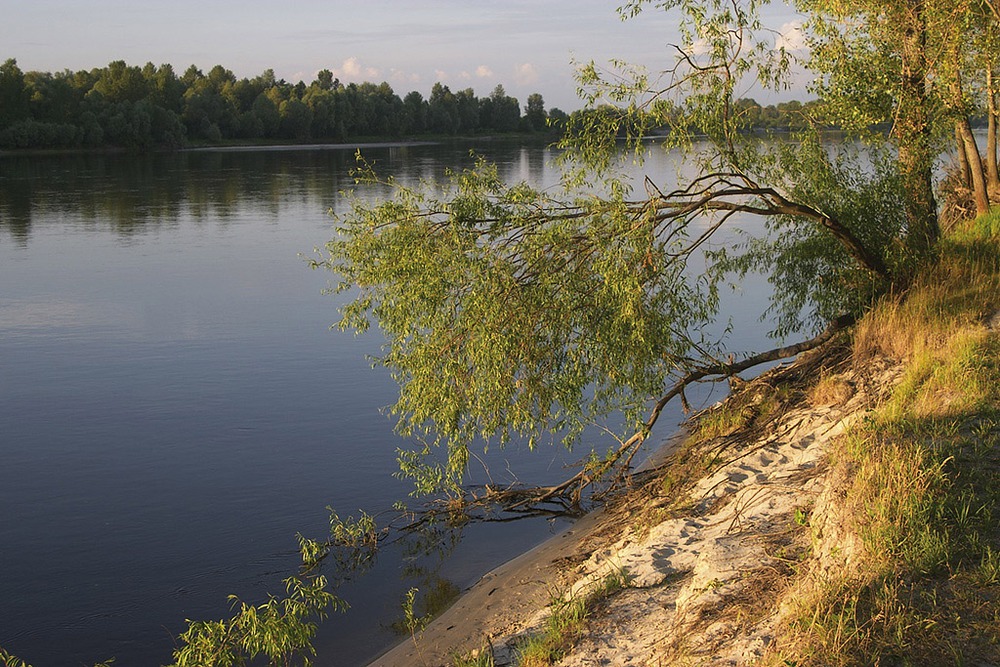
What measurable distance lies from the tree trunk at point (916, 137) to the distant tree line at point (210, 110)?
4973 cm

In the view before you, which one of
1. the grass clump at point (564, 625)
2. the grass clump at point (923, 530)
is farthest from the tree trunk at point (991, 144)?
the grass clump at point (564, 625)

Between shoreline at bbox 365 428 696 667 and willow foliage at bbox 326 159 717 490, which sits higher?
willow foliage at bbox 326 159 717 490

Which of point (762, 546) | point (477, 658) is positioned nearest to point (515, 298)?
point (762, 546)

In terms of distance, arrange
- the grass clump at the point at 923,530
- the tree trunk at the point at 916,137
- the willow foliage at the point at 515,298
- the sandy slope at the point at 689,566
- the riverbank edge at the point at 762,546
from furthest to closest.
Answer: the tree trunk at the point at 916,137 → the willow foliage at the point at 515,298 → the sandy slope at the point at 689,566 → the riverbank edge at the point at 762,546 → the grass clump at the point at 923,530

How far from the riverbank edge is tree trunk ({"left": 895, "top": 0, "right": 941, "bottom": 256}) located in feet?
1.84

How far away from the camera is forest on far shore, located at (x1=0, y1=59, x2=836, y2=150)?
3219 inches

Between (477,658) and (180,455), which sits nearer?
(477,658)

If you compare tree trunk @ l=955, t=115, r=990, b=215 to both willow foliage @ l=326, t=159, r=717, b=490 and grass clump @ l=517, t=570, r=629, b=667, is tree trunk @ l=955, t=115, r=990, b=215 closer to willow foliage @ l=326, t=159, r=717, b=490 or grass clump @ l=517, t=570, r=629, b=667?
willow foliage @ l=326, t=159, r=717, b=490

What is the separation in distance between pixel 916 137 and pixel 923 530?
8.66 metres

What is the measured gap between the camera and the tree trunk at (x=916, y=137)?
12641 mm

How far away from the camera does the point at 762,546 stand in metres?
6.99

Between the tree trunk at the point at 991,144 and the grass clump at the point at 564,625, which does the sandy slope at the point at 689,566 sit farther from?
the tree trunk at the point at 991,144

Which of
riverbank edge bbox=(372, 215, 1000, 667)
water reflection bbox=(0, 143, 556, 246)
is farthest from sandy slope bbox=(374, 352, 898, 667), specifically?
water reflection bbox=(0, 143, 556, 246)

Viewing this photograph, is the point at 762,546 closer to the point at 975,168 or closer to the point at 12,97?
the point at 975,168
